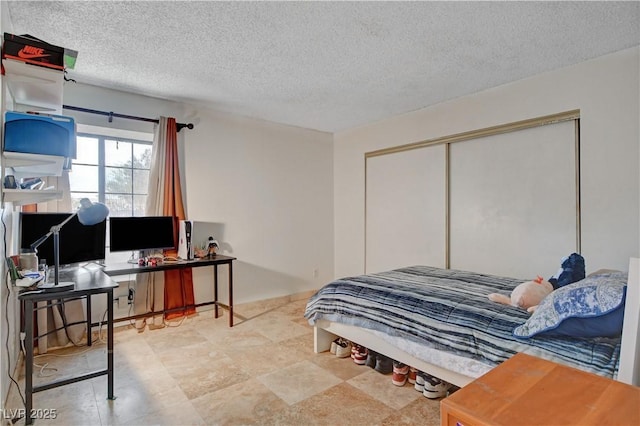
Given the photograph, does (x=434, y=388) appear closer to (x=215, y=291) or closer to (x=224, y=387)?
(x=224, y=387)

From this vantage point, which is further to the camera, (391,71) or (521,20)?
(391,71)

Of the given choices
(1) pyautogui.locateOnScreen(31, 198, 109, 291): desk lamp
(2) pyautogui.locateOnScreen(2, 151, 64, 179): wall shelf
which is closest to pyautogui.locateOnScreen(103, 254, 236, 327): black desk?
(1) pyautogui.locateOnScreen(31, 198, 109, 291): desk lamp

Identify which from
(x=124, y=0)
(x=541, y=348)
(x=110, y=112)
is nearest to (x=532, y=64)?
(x=541, y=348)

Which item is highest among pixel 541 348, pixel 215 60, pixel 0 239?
pixel 215 60

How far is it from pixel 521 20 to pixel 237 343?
3.29m

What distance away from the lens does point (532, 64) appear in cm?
280

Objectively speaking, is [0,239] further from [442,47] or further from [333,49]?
[442,47]

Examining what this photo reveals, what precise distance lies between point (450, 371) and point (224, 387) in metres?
1.48

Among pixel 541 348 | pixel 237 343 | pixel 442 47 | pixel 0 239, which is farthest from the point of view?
pixel 237 343

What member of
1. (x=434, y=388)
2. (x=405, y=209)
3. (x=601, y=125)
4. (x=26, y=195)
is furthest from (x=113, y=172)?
(x=601, y=125)

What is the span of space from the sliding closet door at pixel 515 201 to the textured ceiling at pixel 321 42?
61 cm

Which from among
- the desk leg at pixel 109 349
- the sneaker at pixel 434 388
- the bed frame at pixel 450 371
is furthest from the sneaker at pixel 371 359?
the desk leg at pixel 109 349

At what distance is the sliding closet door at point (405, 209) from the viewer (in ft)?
12.6

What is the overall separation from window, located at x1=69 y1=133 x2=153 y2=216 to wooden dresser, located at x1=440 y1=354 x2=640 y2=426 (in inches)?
142
